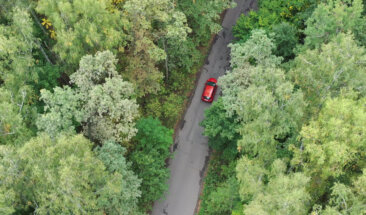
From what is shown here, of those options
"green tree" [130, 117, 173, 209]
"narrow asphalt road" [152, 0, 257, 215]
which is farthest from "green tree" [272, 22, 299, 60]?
"green tree" [130, 117, 173, 209]

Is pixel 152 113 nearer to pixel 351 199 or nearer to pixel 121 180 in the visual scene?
pixel 121 180

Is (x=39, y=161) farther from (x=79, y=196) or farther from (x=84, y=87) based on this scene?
(x=84, y=87)

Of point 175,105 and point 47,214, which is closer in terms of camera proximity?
point 47,214

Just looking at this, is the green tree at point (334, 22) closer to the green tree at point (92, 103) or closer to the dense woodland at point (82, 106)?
the dense woodland at point (82, 106)

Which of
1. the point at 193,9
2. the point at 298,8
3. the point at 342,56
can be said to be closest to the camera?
the point at 342,56

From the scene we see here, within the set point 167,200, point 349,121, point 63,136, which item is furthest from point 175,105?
point 349,121

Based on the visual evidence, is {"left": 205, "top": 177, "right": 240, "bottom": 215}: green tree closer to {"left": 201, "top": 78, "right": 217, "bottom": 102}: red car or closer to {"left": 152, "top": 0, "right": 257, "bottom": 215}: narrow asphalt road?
{"left": 152, "top": 0, "right": 257, "bottom": 215}: narrow asphalt road

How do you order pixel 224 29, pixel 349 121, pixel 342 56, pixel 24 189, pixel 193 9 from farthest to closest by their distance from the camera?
pixel 224 29
pixel 193 9
pixel 342 56
pixel 24 189
pixel 349 121

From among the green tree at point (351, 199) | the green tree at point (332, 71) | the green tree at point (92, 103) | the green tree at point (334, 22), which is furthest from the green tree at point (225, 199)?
the green tree at point (334, 22)

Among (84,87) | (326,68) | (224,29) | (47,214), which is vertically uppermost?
(224,29)
